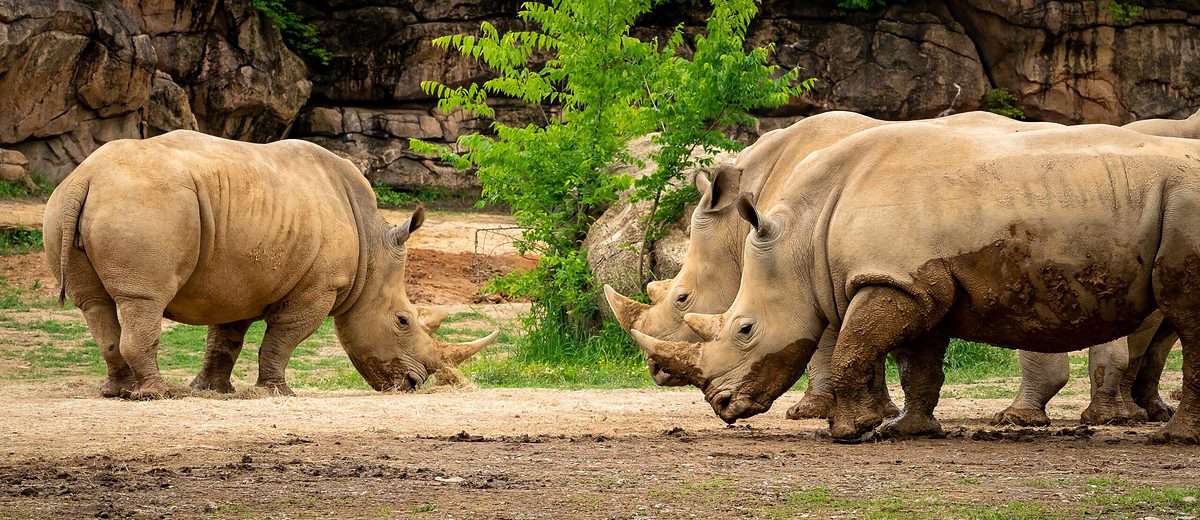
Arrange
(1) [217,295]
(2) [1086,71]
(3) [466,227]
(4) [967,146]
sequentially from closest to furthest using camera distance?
(4) [967,146]
(1) [217,295]
(3) [466,227]
(2) [1086,71]

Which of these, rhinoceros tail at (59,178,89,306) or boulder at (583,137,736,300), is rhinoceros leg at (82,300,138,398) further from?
boulder at (583,137,736,300)

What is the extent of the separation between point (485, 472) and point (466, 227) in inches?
689

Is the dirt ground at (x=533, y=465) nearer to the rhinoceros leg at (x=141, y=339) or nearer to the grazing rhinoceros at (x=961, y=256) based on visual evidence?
the rhinoceros leg at (x=141, y=339)

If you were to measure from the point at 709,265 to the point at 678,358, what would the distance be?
167 centimetres

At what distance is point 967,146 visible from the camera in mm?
6961

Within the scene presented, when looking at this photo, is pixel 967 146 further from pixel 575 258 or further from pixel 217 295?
pixel 575 258

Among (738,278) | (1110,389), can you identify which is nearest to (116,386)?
(738,278)

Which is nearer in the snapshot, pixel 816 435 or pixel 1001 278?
pixel 1001 278

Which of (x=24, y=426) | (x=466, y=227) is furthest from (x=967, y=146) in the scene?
(x=466, y=227)

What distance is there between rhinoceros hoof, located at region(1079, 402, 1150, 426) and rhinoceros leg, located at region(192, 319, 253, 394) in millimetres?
5541

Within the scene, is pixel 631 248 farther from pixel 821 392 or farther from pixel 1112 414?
pixel 1112 414

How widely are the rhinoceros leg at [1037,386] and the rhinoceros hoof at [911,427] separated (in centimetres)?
131

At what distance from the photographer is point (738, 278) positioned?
29.3ft

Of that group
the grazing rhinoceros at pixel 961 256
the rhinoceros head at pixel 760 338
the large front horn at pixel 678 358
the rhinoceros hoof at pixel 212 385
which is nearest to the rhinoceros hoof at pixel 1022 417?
the grazing rhinoceros at pixel 961 256
